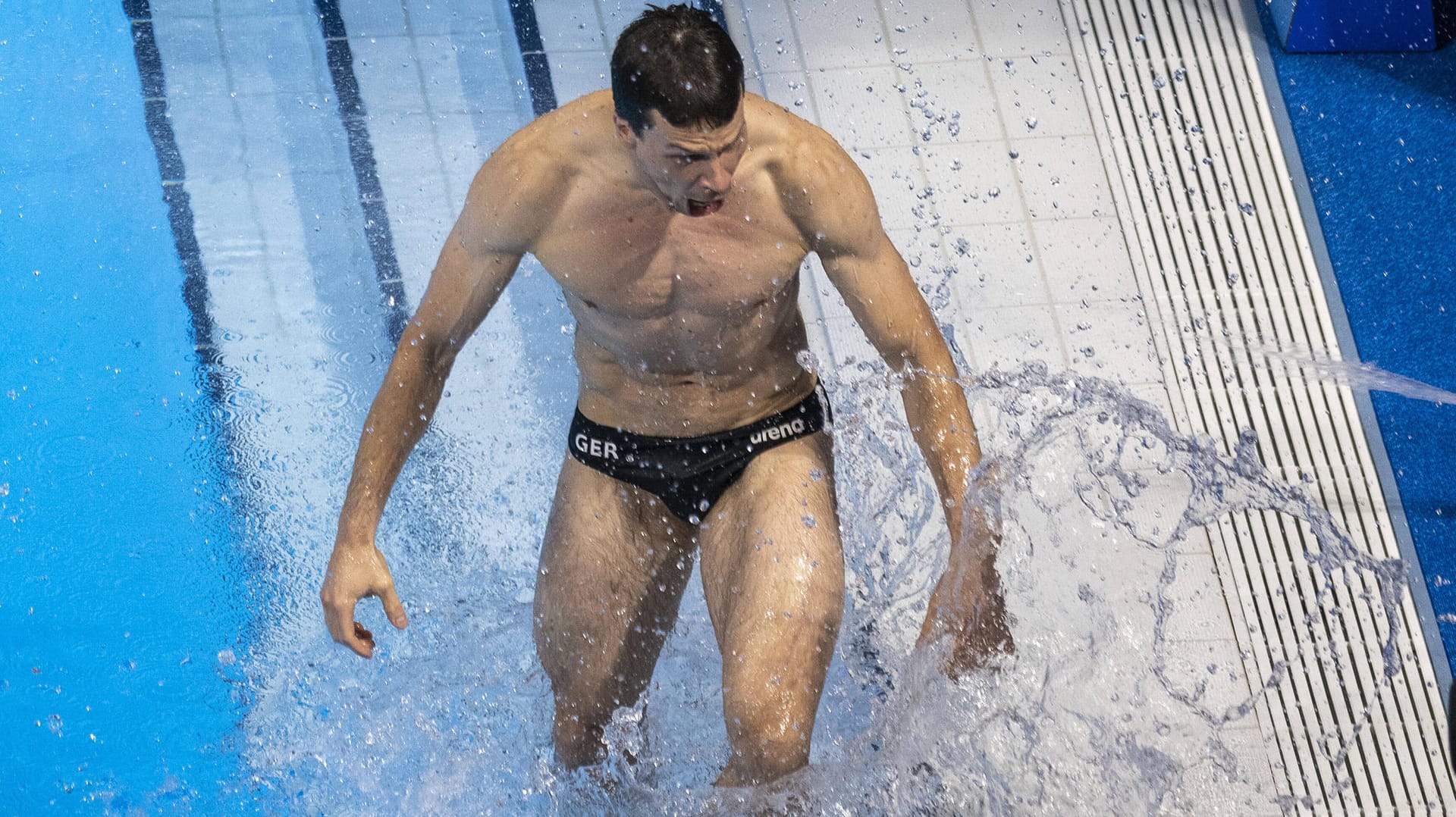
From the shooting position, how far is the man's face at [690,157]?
6.66ft

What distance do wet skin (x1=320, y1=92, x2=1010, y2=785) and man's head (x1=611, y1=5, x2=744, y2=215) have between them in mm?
13

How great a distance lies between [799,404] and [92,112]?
9.39 ft

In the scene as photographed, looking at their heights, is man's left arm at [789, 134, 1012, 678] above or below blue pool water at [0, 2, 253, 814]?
above

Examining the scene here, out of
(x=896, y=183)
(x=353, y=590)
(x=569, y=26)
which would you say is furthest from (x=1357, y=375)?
(x=353, y=590)

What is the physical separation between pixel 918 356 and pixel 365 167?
A: 250cm

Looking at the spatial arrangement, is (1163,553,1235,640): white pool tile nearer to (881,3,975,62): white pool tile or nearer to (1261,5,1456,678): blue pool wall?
(1261,5,1456,678): blue pool wall

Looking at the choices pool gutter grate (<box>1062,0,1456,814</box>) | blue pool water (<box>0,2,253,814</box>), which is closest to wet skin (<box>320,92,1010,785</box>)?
blue pool water (<box>0,2,253,814</box>)

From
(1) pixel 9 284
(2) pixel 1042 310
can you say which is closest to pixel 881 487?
(2) pixel 1042 310

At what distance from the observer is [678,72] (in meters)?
2.01

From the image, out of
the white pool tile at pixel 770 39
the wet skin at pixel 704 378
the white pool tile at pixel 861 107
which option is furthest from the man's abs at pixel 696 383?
the white pool tile at pixel 770 39

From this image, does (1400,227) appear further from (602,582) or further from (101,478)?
(101,478)

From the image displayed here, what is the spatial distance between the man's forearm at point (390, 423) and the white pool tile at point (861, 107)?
7.36ft

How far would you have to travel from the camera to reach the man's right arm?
7.57 ft

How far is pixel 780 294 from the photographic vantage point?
7.78 ft
